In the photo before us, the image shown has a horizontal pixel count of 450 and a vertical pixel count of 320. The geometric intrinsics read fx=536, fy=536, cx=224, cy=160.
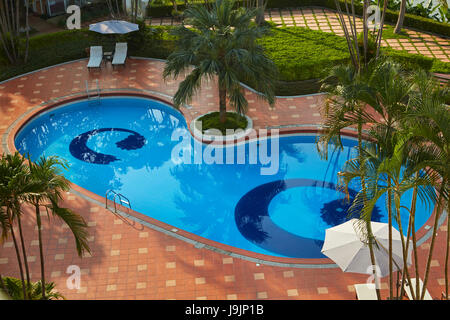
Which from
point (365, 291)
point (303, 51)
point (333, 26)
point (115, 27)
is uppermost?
point (333, 26)

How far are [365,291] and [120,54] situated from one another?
1739 cm

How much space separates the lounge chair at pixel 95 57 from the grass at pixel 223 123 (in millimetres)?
6874

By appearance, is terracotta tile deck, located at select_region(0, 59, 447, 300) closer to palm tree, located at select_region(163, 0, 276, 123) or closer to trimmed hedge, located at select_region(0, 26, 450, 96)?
palm tree, located at select_region(163, 0, 276, 123)

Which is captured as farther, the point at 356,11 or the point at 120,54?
the point at 356,11

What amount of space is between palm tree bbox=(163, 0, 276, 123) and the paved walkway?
1050 centimetres

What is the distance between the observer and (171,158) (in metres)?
19.0

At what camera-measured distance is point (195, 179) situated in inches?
704

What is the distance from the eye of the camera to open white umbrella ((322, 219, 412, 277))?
1141cm

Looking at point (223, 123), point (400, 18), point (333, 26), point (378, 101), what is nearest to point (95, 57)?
point (223, 123)

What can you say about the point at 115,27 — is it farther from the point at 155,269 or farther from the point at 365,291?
the point at 365,291

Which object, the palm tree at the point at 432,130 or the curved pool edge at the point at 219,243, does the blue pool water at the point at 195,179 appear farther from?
the palm tree at the point at 432,130

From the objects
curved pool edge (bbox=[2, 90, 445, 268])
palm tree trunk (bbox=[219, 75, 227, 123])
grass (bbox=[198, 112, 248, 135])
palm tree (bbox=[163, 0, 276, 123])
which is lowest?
curved pool edge (bbox=[2, 90, 445, 268])

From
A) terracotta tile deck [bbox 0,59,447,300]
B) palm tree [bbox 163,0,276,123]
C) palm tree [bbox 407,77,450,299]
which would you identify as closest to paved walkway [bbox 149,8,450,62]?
palm tree [bbox 163,0,276,123]

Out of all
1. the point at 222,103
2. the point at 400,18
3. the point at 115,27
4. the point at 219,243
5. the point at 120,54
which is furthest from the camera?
the point at 400,18
